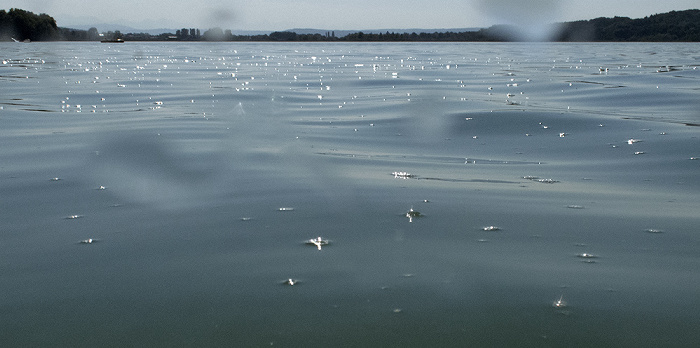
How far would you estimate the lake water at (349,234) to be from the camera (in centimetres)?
283

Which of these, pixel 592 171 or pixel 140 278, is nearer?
pixel 140 278

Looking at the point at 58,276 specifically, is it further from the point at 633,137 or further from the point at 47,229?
the point at 633,137

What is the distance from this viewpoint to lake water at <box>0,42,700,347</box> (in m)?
2.83

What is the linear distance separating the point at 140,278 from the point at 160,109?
8.40 meters

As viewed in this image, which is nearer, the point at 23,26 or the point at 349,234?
the point at 349,234

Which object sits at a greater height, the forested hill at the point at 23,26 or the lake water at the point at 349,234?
the forested hill at the point at 23,26

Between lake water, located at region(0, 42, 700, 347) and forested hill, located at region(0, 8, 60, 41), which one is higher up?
forested hill, located at region(0, 8, 60, 41)

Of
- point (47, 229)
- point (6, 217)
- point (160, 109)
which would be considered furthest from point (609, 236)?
point (160, 109)

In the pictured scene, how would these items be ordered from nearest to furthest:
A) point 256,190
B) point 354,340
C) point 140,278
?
point 354,340 → point 140,278 → point 256,190

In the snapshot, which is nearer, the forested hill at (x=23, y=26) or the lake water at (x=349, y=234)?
the lake water at (x=349, y=234)

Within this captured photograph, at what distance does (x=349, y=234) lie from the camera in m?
4.14

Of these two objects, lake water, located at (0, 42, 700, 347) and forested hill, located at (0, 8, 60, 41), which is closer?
lake water, located at (0, 42, 700, 347)

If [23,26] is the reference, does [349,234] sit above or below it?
below

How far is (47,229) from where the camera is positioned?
13.8 ft
